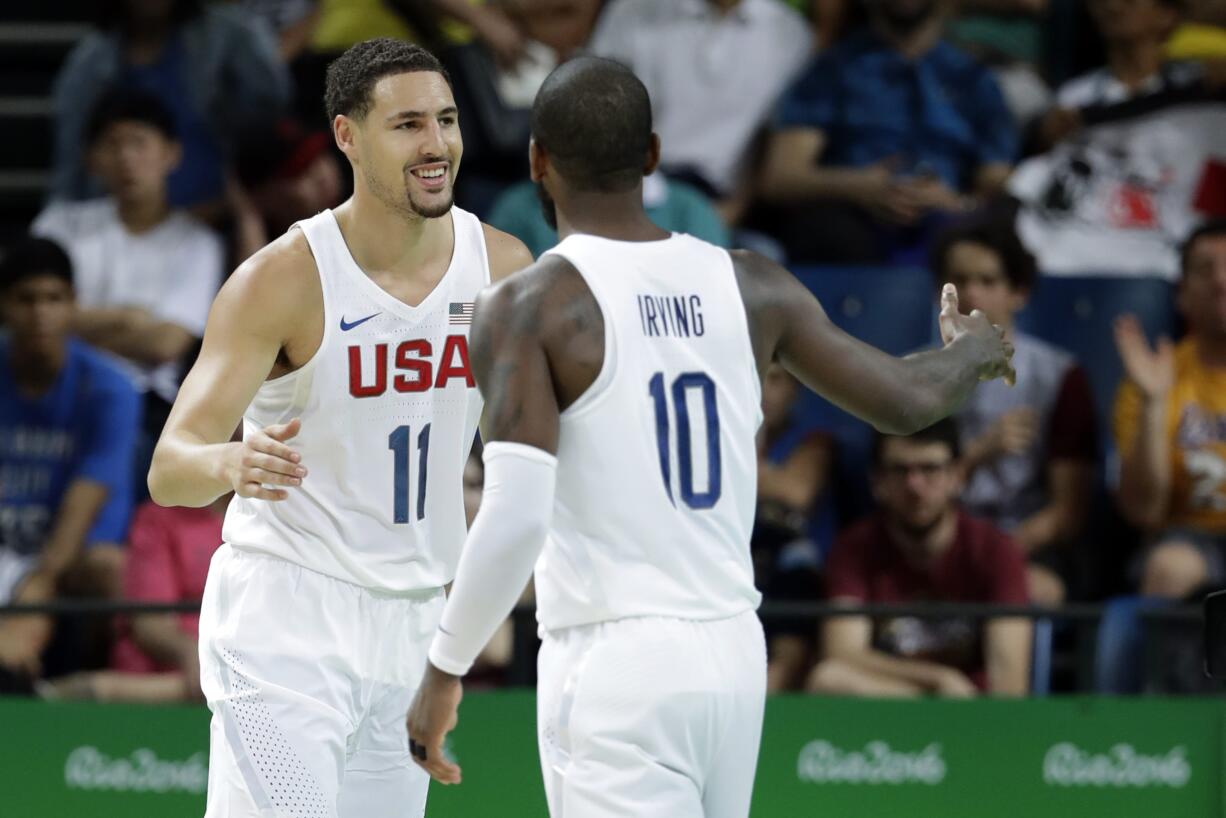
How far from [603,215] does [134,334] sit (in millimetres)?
5120

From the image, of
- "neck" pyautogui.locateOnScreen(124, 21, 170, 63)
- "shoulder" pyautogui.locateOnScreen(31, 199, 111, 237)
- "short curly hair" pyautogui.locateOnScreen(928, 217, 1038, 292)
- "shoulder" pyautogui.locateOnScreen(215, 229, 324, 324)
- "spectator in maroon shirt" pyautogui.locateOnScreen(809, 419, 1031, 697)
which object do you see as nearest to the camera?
"shoulder" pyautogui.locateOnScreen(215, 229, 324, 324)

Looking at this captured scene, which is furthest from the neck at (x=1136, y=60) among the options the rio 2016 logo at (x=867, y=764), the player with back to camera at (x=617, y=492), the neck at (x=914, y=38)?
the player with back to camera at (x=617, y=492)

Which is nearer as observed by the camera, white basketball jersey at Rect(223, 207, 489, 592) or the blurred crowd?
white basketball jersey at Rect(223, 207, 489, 592)

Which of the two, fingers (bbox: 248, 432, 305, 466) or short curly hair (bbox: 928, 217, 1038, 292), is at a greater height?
short curly hair (bbox: 928, 217, 1038, 292)

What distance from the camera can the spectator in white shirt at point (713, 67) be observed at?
8.78 metres

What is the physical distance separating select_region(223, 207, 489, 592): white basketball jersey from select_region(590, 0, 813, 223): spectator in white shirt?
4646 millimetres

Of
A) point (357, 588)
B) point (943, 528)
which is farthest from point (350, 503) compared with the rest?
point (943, 528)

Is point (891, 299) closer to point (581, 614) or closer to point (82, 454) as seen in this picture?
point (82, 454)

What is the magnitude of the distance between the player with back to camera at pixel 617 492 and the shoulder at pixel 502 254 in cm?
84

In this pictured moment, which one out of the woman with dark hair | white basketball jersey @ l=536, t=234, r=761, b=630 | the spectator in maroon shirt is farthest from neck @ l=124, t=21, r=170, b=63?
white basketball jersey @ l=536, t=234, r=761, b=630

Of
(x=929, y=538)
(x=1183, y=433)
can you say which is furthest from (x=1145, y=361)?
(x=929, y=538)

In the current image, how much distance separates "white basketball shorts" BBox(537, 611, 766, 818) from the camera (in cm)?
334

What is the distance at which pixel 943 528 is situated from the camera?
7102 millimetres

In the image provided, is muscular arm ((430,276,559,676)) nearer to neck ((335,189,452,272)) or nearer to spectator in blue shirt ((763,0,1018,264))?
neck ((335,189,452,272))
